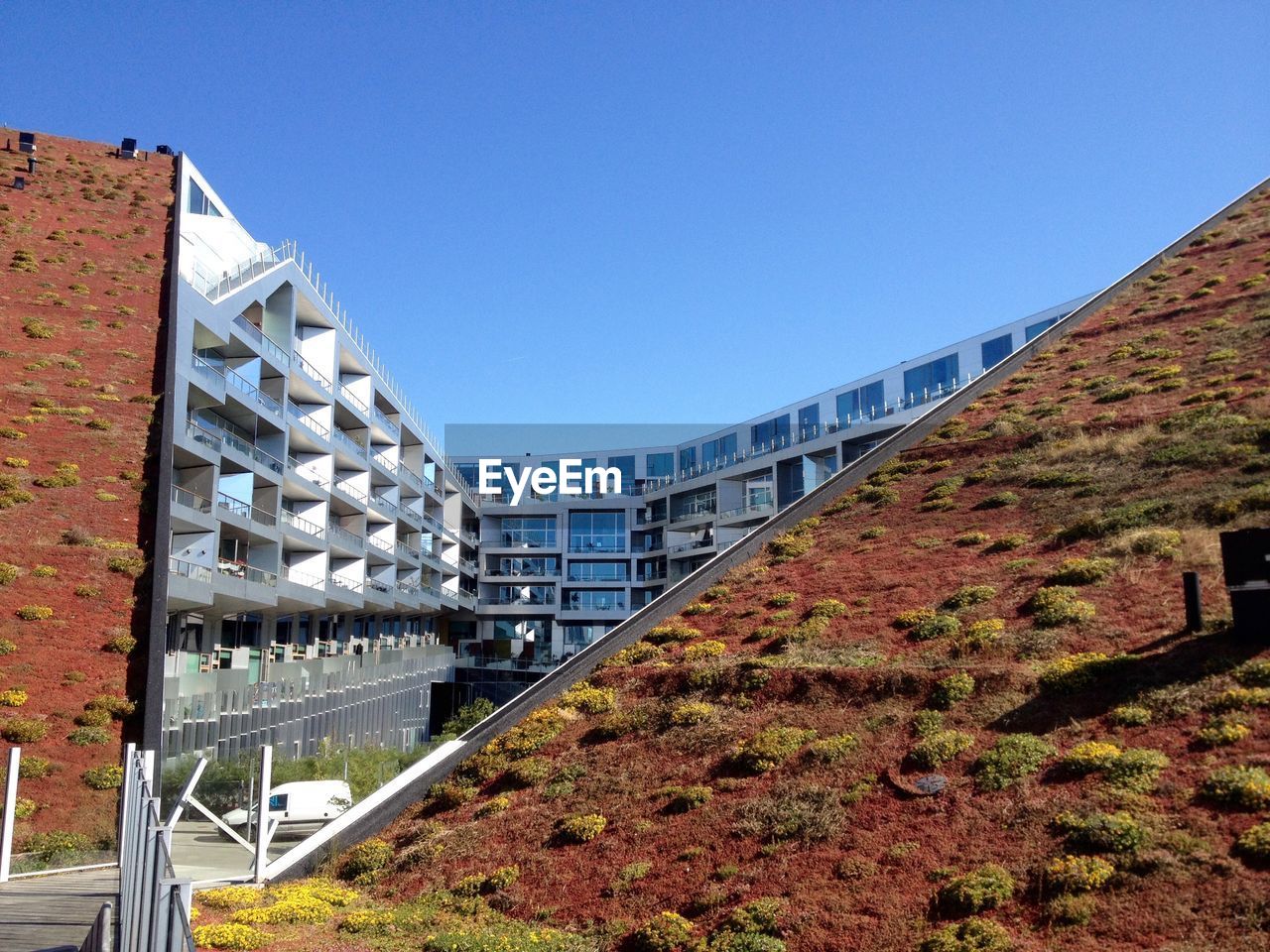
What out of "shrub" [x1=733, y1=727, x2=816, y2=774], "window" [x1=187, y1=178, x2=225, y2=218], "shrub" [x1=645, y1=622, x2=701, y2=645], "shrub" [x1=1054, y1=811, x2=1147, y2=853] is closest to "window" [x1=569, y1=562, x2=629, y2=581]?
"window" [x1=187, y1=178, x2=225, y2=218]

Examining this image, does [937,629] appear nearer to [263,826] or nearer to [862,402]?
[263,826]

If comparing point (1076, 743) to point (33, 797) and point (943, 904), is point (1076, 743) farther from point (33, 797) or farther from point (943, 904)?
point (33, 797)

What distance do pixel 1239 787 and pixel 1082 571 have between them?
9.71 m

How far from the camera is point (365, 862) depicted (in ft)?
65.1

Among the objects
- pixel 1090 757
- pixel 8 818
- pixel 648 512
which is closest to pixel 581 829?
pixel 1090 757

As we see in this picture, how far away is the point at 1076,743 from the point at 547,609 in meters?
83.5

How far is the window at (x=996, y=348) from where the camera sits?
206 feet

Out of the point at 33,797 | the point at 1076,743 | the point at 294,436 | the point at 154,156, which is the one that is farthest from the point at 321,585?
the point at 1076,743

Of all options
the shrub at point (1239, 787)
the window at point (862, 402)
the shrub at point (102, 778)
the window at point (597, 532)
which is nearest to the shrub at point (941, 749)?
the shrub at point (1239, 787)

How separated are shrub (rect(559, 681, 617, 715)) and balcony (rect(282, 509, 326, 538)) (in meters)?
32.3

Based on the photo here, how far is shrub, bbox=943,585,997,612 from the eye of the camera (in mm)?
23750

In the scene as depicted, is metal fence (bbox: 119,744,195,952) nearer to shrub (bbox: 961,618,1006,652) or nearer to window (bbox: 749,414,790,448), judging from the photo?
shrub (bbox: 961,618,1006,652)

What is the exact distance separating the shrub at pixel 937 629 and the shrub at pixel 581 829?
8.13 m

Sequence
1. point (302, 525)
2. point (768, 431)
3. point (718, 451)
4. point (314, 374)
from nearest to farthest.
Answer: point (302, 525), point (314, 374), point (768, 431), point (718, 451)
